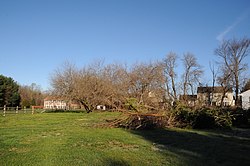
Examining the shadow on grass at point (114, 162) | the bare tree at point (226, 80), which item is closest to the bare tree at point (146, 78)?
the bare tree at point (226, 80)

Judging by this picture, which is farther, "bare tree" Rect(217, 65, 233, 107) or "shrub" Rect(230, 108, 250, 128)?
"bare tree" Rect(217, 65, 233, 107)

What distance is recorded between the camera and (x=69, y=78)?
1779 inches

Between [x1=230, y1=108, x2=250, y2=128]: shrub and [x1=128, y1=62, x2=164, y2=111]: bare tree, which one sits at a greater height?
[x1=128, y1=62, x2=164, y2=111]: bare tree

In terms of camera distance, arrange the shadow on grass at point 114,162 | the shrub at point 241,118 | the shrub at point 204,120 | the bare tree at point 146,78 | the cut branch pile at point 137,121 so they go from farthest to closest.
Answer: the bare tree at point 146,78, the shrub at point 241,118, the shrub at point 204,120, the cut branch pile at point 137,121, the shadow on grass at point 114,162

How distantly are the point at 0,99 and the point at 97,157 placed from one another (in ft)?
186

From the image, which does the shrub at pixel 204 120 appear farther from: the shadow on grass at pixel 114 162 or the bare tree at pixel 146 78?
the bare tree at pixel 146 78

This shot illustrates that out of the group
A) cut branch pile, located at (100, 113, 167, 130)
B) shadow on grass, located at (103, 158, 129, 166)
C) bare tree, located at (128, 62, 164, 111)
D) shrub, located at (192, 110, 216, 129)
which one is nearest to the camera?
shadow on grass, located at (103, 158, 129, 166)

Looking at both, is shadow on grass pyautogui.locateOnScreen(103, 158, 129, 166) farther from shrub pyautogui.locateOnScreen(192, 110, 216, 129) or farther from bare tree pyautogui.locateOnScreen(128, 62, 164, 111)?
bare tree pyautogui.locateOnScreen(128, 62, 164, 111)

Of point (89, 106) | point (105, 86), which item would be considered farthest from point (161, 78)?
point (89, 106)

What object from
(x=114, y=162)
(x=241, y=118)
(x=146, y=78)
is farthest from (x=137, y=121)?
(x=146, y=78)

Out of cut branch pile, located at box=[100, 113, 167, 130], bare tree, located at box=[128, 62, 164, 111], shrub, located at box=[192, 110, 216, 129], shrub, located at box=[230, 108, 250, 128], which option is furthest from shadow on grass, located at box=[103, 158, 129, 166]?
bare tree, located at box=[128, 62, 164, 111]

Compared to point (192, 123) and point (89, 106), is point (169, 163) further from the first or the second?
point (89, 106)

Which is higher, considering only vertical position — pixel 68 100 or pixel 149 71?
pixel 149 71

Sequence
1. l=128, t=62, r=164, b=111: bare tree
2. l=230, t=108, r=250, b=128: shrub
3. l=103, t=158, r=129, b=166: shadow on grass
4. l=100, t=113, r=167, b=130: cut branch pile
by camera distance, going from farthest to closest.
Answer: l=128, t=62, r=164, b=111: bare tree
l=230, t=108, r=250, b=128: shrub
l=100, t=113, r=167, b=130: cut branch pile
l=103, t=158, r=129, b=166: shadow on grass
